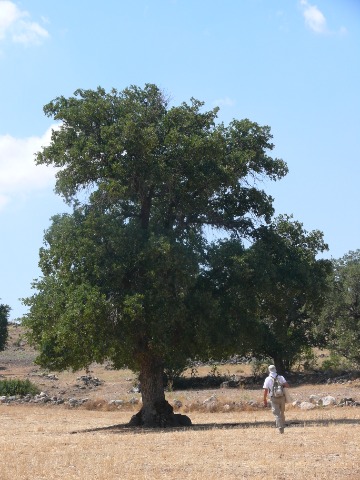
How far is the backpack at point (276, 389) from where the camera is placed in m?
22.7

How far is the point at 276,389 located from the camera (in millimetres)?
22766

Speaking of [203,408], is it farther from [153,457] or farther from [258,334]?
[153,457]

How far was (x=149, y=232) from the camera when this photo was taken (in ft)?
87.1

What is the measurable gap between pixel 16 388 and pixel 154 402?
24940 millimetres

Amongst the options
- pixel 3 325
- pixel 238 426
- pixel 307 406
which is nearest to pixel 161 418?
pixel 238 426

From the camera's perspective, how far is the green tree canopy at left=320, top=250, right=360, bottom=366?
48594 mm

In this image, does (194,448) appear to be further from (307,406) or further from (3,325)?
(3,325)

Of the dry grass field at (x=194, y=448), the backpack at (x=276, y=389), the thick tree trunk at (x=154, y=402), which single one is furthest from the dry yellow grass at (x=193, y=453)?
the thick tree trunk at (x=154, y=402)

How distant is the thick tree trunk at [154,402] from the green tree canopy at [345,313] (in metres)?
22.7

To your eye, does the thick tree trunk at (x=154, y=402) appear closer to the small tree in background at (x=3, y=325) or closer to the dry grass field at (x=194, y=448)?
the dry grass field at (x=194, y=448)

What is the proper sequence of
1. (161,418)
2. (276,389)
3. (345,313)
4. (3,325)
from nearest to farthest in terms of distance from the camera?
(276,389)
(161,418)
(345,313)
(3,325)

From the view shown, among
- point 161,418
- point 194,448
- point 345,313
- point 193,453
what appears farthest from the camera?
point 345,313

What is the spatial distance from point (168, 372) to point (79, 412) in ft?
29.5

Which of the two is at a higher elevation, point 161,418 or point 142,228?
point 142,228
